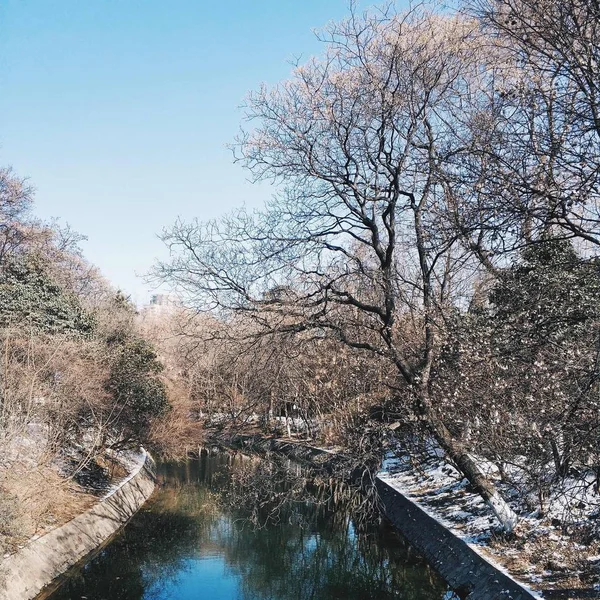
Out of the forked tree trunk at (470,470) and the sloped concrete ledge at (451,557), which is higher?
the forked tree trunk at (470,470)

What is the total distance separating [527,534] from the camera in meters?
9.74

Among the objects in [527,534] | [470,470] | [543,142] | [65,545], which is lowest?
[65,545]

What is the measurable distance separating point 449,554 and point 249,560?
467 centimetres

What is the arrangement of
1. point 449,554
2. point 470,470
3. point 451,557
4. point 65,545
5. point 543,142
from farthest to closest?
point 65,545 < point 449,554 < point 451,557 < point 470,470 < point 543,142

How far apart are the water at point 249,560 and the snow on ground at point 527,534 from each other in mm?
1138

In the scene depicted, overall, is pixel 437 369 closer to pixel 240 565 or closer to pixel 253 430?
pixel 240 565

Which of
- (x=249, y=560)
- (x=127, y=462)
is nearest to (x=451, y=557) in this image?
(x=249, y=560)

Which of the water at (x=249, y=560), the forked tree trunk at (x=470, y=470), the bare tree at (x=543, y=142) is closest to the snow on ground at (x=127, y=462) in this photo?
the water at (x=249, y=560)

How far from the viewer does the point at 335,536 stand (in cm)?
1487

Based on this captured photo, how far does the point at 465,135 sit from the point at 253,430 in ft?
81.7

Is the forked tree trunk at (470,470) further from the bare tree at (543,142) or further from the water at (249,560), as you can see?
the bare tree at (543,142)

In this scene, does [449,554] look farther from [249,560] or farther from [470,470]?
[249,560]

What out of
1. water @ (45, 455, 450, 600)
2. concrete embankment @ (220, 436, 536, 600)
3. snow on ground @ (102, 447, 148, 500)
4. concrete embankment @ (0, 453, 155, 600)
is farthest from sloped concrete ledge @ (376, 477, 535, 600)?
snow on ground @ (102, 447, 148, 500)

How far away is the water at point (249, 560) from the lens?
11188mm
